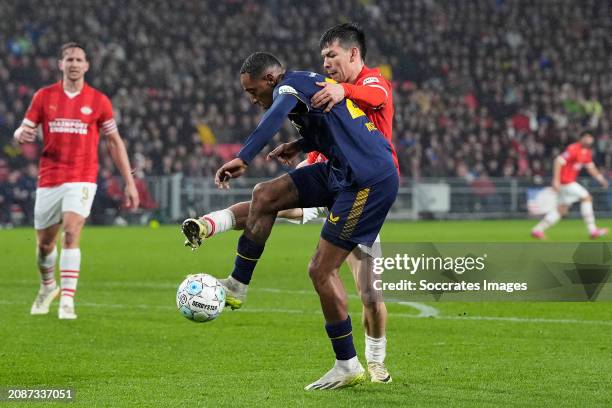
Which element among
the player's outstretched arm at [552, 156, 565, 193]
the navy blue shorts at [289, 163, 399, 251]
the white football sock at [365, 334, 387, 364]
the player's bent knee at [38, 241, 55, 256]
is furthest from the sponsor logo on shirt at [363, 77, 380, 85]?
the player's outstretched arm at [552, 156, 565, 193]

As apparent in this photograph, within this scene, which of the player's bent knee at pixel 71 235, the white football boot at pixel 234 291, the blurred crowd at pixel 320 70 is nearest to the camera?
the white football boot at pixel 234 291

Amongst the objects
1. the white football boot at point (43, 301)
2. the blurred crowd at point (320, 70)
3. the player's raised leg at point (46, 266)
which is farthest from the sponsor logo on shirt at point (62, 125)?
the blurred crowd at point (320, 70)

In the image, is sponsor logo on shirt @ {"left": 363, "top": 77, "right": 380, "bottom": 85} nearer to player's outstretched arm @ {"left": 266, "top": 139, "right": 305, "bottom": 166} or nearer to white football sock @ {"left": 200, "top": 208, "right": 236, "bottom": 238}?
player's outstretched arm @ {"left": 266, "top": 139, "right": 305, "bottom": 166}

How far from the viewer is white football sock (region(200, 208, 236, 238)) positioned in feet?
21.7

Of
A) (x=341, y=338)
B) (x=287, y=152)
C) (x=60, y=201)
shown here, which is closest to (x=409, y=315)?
(x=60, y=201)

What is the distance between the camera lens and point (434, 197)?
31922 millimetres

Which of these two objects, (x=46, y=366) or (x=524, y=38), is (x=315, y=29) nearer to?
(x=524, y=38)

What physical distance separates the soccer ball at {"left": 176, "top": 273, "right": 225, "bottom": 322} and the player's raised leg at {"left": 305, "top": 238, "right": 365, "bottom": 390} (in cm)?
57

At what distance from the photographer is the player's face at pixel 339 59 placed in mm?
6969

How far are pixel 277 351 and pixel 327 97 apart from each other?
2586mm

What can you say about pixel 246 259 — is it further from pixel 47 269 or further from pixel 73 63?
pixel 47 269

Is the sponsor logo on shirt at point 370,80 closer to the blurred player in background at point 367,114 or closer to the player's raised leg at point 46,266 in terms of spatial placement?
the blurred player in background at point 367,114

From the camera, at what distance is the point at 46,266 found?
35.4 ft

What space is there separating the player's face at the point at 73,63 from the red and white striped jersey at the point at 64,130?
19 cm
